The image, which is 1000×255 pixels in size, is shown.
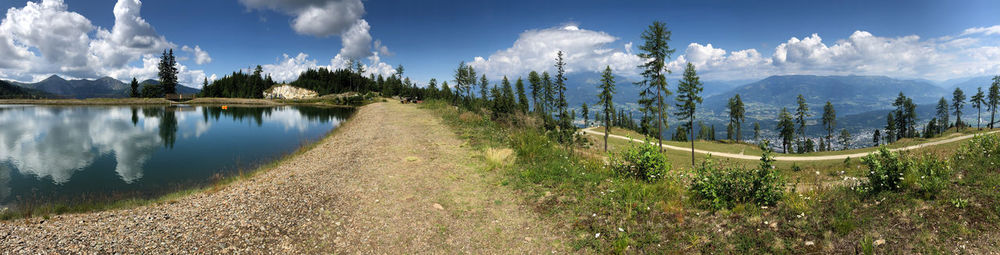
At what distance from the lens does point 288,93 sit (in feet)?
450

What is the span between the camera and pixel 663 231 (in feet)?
20.7

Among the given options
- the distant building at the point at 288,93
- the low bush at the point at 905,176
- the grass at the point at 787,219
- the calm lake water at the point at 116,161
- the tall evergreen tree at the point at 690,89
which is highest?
the distant building at the point at 288,93

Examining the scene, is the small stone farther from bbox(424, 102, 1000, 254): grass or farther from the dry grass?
the dry grass

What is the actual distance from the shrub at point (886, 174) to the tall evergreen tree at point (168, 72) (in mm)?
159496

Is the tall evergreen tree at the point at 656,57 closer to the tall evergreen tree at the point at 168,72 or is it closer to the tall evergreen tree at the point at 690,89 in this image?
the tall evergreen tree at the point at 690,89

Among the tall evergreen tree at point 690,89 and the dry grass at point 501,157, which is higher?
the tall evergreen tree at point 690,89

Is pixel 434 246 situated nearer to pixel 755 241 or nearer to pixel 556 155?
pixel 755 241

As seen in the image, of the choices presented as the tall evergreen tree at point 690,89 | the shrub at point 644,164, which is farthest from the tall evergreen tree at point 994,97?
the shrub at point 644,164

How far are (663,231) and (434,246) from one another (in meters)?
4.14

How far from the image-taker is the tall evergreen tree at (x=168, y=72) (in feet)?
378

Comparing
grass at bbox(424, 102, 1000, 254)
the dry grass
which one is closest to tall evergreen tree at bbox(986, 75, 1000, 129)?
grass at bbox(424, 102, 1000, 254)

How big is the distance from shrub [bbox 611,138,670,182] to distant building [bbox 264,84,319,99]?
146880mm

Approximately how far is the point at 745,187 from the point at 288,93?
157 m

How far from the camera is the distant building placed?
448 ft
